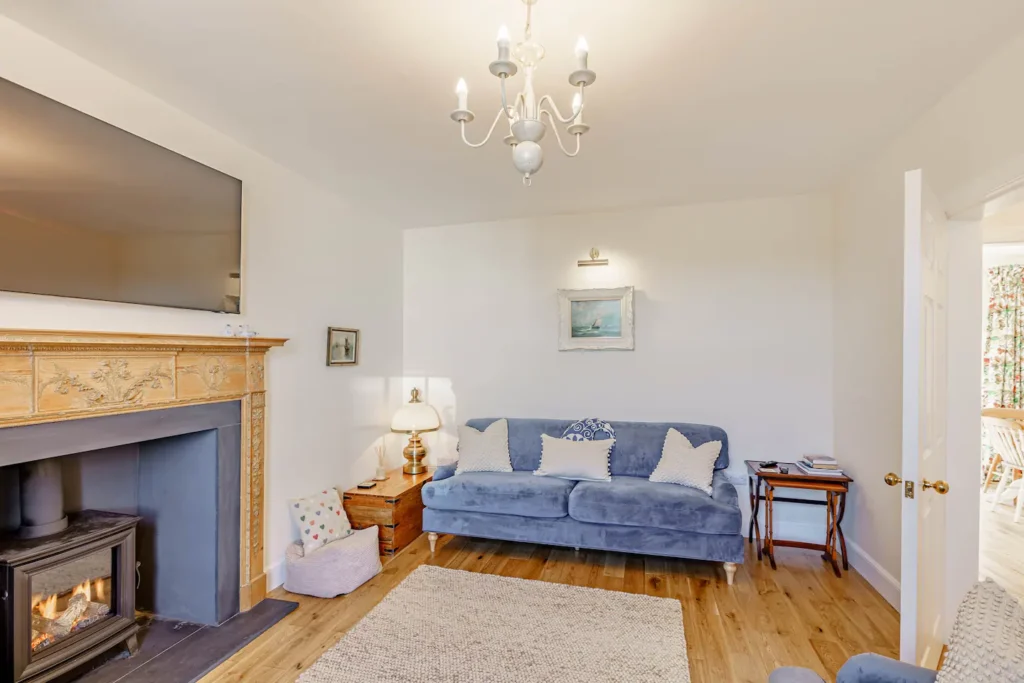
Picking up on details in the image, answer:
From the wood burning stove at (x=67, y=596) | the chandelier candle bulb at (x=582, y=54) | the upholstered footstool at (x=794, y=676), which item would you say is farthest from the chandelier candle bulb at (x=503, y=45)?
the wood burning stove at (x=67, y=596)

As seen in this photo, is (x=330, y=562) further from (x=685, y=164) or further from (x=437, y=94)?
(x=685, y=164)

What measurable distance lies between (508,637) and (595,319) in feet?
7.94

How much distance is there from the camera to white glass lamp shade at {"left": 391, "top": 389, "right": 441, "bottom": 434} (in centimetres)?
392

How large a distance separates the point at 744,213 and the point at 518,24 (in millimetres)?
2698

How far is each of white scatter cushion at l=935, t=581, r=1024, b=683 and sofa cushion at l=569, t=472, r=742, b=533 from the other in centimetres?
174

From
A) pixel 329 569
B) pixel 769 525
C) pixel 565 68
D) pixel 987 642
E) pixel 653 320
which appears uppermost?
pixel 565 68

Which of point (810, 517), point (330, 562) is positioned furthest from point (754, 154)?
point (330, 562)

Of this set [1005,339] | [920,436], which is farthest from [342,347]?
[1005,339]

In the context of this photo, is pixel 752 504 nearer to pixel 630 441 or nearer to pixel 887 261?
pixel 630 441

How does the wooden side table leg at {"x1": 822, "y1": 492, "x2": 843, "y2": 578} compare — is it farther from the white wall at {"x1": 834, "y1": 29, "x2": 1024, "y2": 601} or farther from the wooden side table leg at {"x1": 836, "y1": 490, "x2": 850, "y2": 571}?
the white wall at {"x1": 834, "y1": 29, "x2": 1024, "y2": 601}

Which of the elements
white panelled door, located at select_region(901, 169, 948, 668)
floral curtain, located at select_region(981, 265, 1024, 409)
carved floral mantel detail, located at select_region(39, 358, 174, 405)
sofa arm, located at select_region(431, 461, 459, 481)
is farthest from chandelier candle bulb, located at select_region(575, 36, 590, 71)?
floral curtain, located at select_region(981, 265, 1024, 409)

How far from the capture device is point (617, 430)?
3695mm

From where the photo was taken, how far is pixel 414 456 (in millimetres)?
3949

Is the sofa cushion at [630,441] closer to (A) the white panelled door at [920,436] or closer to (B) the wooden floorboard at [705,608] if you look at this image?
(B) the wooden floorboard at [705,608]
